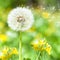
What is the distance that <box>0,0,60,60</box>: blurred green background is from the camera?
3133 mm

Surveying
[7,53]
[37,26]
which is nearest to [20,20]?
[7,53]

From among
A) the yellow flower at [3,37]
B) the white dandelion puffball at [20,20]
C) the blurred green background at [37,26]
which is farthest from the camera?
the yellow flower at [3,37]

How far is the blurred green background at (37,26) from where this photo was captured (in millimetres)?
3133

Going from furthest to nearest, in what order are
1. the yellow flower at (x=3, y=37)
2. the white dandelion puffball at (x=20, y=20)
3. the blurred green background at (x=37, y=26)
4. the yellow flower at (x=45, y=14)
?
the yellow flower at (x=45, y=14)
the yellow flower at (x=3, y=37)
the blurred green background at (x=37, y=26)
the white dandelion puffball at (x=20, y=20)

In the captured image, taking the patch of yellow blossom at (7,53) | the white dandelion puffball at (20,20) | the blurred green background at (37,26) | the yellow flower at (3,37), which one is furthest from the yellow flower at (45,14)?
the white dandelion puffball at (20,20)

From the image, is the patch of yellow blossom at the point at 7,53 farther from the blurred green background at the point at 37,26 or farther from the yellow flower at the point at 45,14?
the yellow flower at the point at 45,14

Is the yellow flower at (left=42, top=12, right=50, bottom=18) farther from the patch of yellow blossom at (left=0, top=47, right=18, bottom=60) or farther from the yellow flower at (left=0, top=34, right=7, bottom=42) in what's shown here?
the patch of yellow blossom at (left=0, top=47, right=18, bottom=60)

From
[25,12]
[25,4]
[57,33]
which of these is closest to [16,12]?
[25,12]

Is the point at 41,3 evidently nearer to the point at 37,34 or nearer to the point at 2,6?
the point at 2,6

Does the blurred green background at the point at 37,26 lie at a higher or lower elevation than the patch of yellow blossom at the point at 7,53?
higher

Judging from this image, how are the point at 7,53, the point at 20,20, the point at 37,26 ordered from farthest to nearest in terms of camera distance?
the point at 37,26, the point at 7,53, the point at 20,20

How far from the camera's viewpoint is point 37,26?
11.6ft

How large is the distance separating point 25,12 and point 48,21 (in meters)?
1.09

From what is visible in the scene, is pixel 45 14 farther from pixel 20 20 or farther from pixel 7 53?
pixel 20 20
